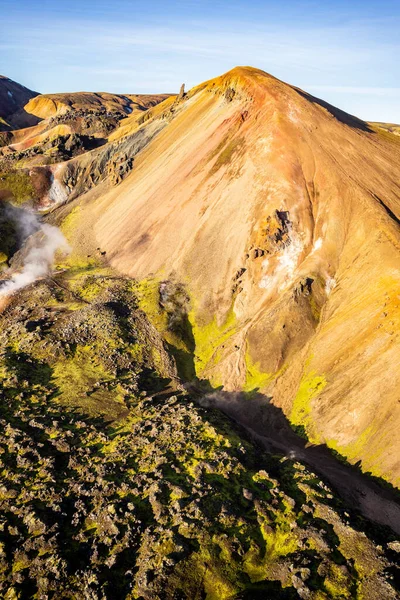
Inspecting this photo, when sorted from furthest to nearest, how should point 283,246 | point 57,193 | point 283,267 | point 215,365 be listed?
point 57,193, point 283,246, point 283,267, point 215,365

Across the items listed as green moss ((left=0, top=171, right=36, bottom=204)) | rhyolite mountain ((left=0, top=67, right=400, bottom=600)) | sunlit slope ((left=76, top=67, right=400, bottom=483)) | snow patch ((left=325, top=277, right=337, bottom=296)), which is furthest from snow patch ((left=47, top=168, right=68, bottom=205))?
snow patch ((left=325, top=277, right=337, bottom=296))

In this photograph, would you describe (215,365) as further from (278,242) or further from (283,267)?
(278,242)

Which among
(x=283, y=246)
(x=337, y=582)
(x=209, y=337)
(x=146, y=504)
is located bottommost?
(x=146, y=504)

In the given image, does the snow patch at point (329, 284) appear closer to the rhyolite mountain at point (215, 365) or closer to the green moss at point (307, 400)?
the rhyolite mountain at point (215, 365)

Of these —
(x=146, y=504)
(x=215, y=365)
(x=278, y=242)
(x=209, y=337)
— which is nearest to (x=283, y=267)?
(x=278, y=242)

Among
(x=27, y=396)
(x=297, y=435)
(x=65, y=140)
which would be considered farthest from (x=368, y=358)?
(x=65, y=140)

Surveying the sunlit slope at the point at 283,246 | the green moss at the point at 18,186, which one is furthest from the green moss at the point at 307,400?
the green moss at the point at 18,186

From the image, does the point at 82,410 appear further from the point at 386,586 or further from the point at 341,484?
the point at 386,586
